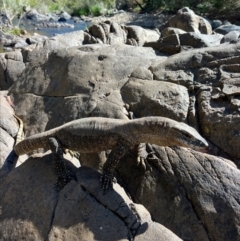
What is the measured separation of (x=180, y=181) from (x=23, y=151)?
272cm

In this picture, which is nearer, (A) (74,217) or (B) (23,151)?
(A) (74,217)

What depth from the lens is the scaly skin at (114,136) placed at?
546cm

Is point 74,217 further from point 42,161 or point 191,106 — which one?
point 191,106

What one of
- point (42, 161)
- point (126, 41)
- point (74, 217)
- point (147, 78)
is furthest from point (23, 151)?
point (126, 41)

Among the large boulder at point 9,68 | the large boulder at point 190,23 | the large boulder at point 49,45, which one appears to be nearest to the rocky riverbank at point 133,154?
the large boulder at point 9,68

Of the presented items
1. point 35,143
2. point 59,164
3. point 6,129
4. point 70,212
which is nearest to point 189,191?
point 70,212

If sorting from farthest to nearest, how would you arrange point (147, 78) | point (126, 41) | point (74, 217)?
point (126, 41) → point (147, 78) → point (74, 217)

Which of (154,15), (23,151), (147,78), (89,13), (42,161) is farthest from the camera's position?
(89,13)

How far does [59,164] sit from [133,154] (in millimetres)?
1399

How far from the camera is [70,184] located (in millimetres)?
5949

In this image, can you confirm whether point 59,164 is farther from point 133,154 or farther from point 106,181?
point 133,154

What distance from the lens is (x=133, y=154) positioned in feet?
23.1

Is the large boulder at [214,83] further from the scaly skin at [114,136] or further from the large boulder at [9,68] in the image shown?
the large boulder at [9,68]

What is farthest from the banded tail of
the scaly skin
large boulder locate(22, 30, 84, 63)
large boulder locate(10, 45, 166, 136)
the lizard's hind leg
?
large boulder locate(22, 30, 84, 63)
